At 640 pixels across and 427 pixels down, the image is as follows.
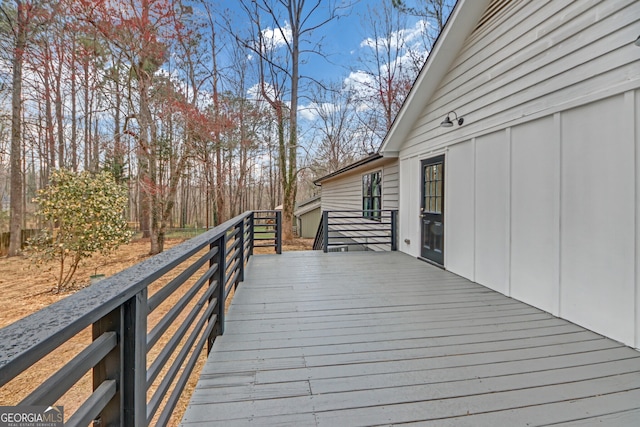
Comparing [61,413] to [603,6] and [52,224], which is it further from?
[52,224]

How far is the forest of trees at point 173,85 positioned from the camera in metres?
8.89

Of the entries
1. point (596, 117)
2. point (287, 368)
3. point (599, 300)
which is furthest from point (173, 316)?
point (596, 117)

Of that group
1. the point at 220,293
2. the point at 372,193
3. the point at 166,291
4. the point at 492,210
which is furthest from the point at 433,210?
the point at 166,291

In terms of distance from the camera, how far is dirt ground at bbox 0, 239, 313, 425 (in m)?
3.40

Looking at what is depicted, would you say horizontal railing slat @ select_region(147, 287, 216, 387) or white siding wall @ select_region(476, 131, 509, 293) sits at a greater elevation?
white siding wall @ select_region(476, 131, 509, 293)

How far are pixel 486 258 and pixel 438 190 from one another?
5.02ft

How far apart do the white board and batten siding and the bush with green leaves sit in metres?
7.80

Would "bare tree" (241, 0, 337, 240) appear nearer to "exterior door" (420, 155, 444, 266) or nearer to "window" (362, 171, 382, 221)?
"window" (362, 171, 382, 221)

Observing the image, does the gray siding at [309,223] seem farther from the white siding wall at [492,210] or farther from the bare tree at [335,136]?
the white siding wall at [492,210]

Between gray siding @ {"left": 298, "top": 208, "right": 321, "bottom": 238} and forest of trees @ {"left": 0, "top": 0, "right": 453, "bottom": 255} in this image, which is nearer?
forest of trees @ {"left": 0, "top": 0, "right": 453, "bottom": 255}

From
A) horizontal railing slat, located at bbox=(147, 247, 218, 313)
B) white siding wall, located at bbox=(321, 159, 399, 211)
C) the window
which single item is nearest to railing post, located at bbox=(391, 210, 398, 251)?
white siding wall, located at bbox=(321, 159, 399, 211)

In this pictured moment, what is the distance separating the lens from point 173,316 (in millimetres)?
1501

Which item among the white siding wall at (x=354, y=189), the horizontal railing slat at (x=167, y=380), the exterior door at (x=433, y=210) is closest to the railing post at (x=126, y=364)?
the horizontal railing slat at (x=167, y=380)

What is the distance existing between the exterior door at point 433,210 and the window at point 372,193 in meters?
1.97
